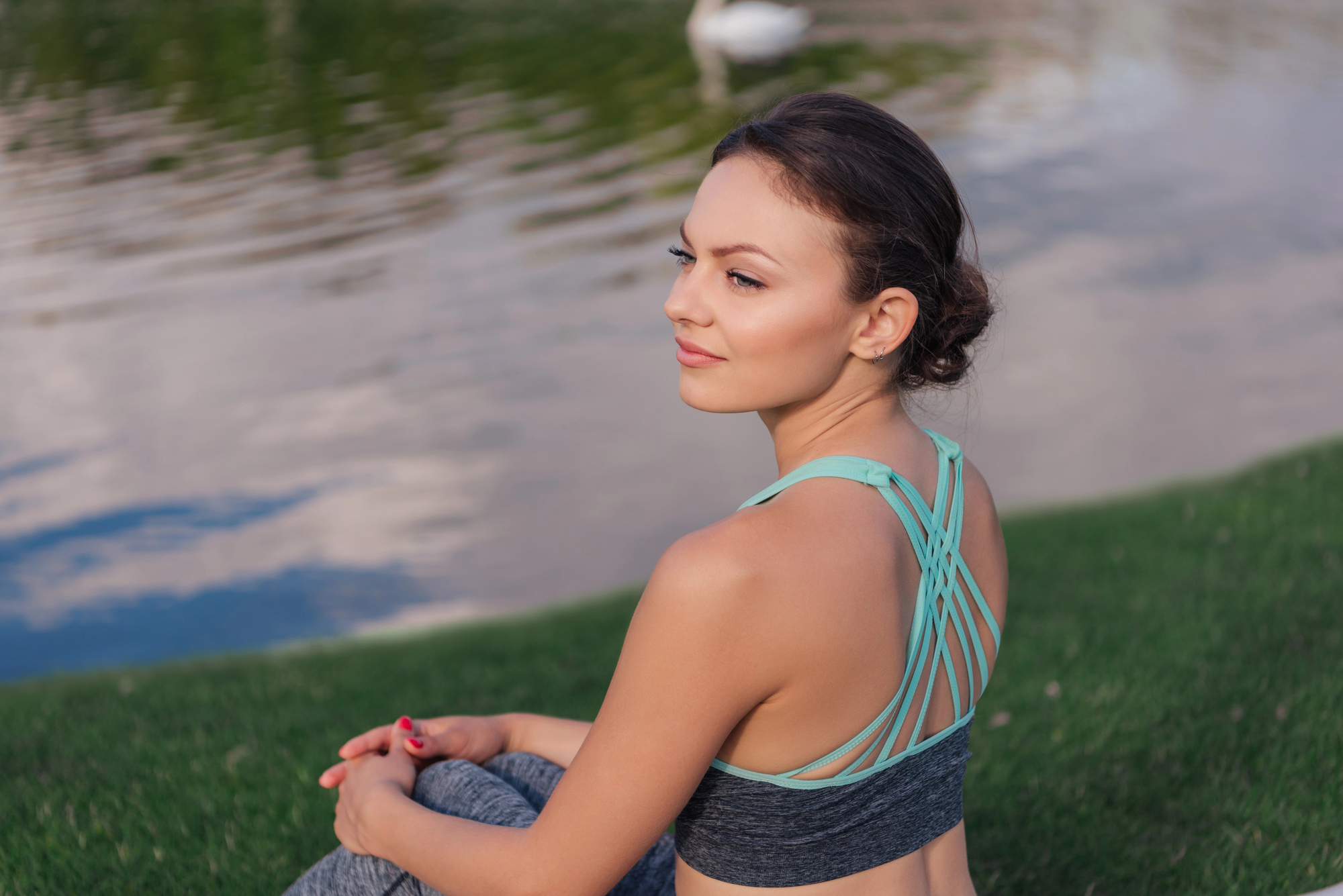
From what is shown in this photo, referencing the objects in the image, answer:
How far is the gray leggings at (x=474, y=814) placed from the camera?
2.04 m

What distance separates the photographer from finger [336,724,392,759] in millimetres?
2275

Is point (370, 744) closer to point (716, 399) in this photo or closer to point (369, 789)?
point (369, 789)

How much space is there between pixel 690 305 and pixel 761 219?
17cm

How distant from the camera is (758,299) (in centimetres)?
180

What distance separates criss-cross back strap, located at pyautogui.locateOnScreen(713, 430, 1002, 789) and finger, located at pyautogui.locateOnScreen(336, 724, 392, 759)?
861 mm

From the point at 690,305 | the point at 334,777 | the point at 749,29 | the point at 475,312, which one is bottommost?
the point at 749,29

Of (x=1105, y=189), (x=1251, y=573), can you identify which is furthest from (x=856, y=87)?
(x=1251, y=573)

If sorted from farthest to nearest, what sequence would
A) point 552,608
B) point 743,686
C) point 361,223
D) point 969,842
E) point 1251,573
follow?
point 361,223, point 552,608, point 1251,573, point 969,842, point 743,686

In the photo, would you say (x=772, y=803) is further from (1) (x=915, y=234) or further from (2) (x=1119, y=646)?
(2) (x=1119, y=646)

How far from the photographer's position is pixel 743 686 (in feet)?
5.11

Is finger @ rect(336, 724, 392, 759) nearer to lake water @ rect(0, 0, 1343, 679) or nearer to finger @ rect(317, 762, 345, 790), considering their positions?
finger @ rect(317, 762, 345, 790)

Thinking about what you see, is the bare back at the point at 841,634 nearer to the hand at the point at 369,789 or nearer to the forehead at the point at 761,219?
the forehead at the point at 761,219

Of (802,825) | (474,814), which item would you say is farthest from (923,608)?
(474,814)

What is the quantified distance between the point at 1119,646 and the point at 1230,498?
2529 mm
